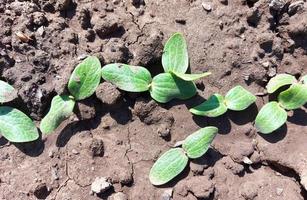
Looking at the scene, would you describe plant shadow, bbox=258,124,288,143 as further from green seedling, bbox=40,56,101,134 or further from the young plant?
the young plant

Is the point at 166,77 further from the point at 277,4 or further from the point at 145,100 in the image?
the point at 277,4

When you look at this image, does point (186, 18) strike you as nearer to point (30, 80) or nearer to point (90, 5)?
point (90, 5)

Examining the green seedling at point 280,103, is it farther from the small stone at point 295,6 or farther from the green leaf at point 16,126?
Result: the green leaf at point 16,126

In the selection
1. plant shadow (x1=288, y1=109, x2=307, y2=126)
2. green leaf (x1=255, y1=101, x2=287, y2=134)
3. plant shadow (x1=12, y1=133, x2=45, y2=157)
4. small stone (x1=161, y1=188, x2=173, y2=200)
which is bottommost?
small stone (x1=161, y1=188, x2=173, y2=200)

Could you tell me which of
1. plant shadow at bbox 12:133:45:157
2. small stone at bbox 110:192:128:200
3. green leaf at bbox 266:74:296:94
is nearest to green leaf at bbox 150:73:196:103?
green leaf at bbox 266:74:296:94

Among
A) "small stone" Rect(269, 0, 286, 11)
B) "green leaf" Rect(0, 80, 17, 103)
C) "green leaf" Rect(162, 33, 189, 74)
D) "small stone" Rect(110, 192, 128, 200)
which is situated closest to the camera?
"small stone" Rect(110, 192, 128, 200)

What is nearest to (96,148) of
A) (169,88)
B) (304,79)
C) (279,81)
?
(169,88)

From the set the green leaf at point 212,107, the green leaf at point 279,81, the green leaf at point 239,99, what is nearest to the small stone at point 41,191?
the green leaf at point 212,107

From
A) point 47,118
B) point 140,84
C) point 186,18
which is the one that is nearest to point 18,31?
point 47,118
